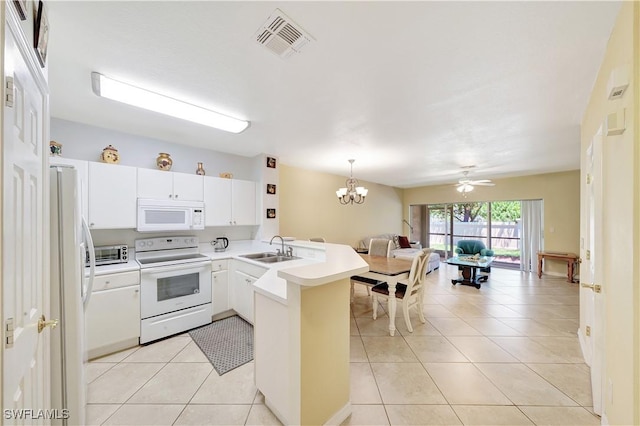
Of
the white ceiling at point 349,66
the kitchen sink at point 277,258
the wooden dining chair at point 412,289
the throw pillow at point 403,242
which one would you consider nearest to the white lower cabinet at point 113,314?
the kitchen sink at point 277,258

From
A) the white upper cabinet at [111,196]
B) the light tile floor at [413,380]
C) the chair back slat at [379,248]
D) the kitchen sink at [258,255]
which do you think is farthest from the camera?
the chair back slat at [379,248]

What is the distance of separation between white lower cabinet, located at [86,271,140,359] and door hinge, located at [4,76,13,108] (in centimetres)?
213

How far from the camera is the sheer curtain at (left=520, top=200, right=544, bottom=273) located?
5.93 metres

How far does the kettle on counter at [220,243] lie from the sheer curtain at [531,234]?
7384 mm

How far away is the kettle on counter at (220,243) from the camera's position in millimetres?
3607

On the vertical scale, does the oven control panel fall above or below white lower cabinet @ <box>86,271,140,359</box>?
above

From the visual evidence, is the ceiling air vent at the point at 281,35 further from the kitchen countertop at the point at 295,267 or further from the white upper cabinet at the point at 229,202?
the white upper cabinet at the point at 229,202

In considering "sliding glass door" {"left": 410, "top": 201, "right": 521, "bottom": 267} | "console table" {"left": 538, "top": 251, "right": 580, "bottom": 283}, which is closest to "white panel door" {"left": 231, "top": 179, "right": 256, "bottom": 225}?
"sliding glass door" {"left": 410, "top": 201, "right": 521, "bottom": 267}

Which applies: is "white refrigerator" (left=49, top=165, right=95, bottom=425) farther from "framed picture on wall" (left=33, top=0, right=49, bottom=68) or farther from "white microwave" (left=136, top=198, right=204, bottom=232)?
"white microwave" (left=136, top=198, right=204, bottom=232)

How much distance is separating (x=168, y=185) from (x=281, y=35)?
244 centimetres

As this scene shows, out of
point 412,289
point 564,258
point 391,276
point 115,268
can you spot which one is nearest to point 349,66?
point 391,276

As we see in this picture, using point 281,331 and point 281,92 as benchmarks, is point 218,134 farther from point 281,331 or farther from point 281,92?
point 281,331

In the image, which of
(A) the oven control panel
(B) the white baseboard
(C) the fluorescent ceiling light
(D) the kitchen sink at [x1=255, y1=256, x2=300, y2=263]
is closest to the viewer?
(B) the white baseboard

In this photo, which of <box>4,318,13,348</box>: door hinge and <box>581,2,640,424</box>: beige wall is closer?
<box>4,318,13,348</box>: door hinge
